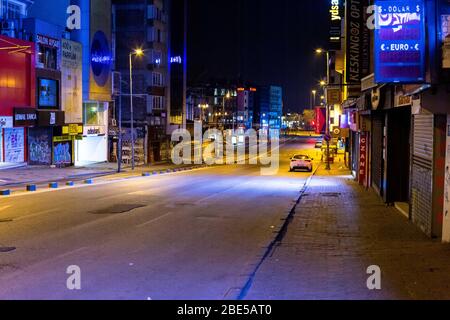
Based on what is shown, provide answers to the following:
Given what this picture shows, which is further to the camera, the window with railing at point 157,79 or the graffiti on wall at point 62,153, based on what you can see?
the window with railing at point 157,79

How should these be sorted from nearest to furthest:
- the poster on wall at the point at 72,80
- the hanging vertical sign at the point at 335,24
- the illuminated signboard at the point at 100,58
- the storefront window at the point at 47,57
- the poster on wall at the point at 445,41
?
the poster on wall at the point at 445,41 → the storefront window at the point at 47,57 → the poster on wall at the point at 72,80 → the hanging vertical sign at the point at 335,24 → the illuminated signboard at the point at 100,58

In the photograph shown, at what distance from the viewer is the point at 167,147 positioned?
6072 cm

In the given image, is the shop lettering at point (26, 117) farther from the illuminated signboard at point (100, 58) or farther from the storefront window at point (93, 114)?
the illuminated signboard at point (100, 58)

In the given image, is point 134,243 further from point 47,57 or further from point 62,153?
point 62,153

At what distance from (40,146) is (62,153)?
2.71m

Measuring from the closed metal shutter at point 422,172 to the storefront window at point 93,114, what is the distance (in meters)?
37.8

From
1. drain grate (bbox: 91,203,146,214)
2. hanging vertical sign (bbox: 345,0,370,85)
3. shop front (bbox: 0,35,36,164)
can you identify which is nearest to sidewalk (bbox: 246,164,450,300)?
drain grate (bbox: 91,203,146,214)

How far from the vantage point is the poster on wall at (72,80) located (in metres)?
43.7

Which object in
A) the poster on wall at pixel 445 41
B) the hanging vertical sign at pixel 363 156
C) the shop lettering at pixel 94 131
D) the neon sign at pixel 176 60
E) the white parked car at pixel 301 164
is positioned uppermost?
the neon sign at pixel 176 60

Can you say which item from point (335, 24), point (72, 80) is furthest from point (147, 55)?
point (335, 24)

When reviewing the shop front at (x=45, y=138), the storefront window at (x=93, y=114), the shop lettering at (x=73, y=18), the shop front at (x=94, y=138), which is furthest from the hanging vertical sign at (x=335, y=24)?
the shop front at (x=45, y=138)

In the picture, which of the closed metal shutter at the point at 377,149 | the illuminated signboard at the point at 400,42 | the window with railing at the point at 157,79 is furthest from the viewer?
the window with railing at the point at 157,79

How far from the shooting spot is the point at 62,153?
146ft
